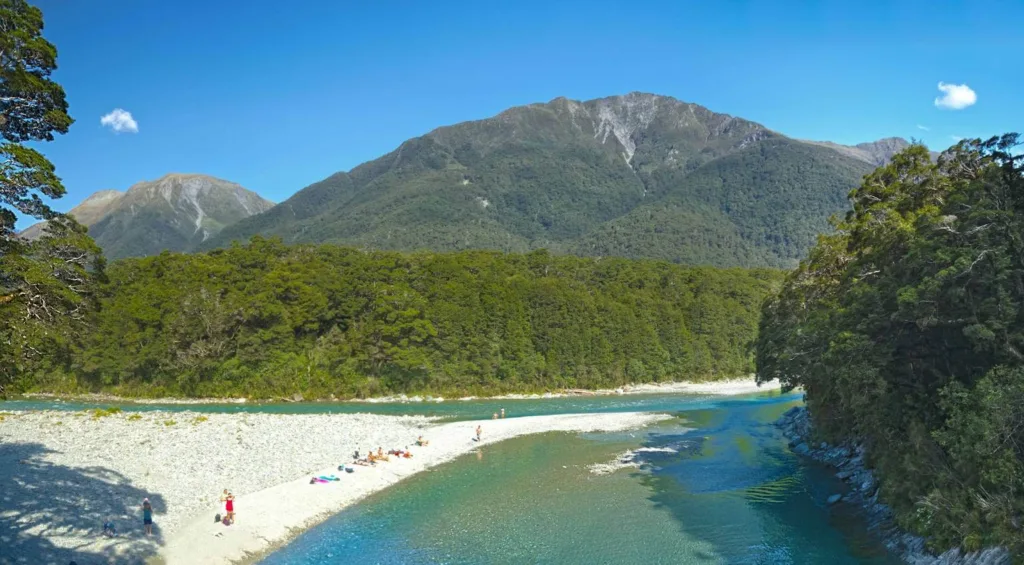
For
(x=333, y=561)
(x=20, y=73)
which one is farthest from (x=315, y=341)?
(x=20, y=73)

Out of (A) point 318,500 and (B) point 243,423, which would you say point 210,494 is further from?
(B) point 243,423

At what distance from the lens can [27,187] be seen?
520 inches

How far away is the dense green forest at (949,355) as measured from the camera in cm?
1625

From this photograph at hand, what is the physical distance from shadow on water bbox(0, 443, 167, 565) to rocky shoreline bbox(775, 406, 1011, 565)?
25.4 metres

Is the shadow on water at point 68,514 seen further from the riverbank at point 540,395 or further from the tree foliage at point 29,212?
the riverbank at point 540,395

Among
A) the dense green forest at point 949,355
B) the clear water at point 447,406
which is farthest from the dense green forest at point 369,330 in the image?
the dense green forest at point 949,355

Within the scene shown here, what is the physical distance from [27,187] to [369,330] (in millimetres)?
62968

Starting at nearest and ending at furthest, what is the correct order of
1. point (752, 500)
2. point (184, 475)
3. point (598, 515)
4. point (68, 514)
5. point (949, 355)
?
point (949, 355), point (68, 514), point (598, 515), point (752, 500), point (184, 475)

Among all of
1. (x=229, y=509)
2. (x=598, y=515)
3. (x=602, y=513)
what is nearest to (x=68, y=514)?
(x=229, y=509)

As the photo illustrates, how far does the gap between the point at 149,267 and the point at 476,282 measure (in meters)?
45.4

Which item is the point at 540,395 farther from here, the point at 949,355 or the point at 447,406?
the point at 949,355

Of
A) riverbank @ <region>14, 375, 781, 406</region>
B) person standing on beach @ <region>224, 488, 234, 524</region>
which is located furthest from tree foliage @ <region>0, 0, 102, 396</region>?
riverbank @ <region>14, 375, 781, 406</region>

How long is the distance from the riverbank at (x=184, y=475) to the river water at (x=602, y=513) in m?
1.91

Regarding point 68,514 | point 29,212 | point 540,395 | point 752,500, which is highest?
point 29,212
